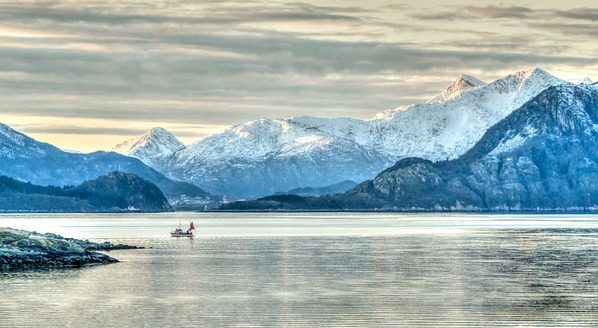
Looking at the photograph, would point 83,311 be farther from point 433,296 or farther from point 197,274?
point 197,274

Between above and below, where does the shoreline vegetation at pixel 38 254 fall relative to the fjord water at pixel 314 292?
above

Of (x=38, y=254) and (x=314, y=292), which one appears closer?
(x=314, y=292)

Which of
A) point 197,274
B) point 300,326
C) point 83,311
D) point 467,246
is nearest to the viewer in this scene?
point 300,326

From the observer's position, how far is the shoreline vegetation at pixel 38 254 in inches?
5659

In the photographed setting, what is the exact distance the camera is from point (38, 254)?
5896 inches

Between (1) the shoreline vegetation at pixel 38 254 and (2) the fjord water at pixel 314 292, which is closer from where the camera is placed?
(2) the fjord water at pixel 314 292

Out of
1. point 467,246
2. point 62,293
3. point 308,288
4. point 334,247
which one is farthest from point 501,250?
point 62,293

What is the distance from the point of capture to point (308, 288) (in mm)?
113875

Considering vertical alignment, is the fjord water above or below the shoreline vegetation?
below

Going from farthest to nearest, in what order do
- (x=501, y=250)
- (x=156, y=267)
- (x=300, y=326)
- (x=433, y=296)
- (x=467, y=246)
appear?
(x=467, y=246) → (x=501, y=250) → (x=156, y=267) → (x=433, y=296) → (x=300, y=326)

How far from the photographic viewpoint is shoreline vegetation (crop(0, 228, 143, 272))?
472 feet

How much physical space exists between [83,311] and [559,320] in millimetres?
34843

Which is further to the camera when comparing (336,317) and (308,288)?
(308,288)

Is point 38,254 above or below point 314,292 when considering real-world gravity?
above
